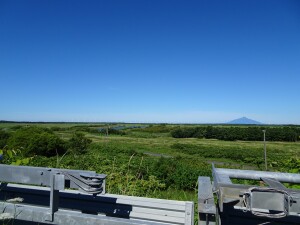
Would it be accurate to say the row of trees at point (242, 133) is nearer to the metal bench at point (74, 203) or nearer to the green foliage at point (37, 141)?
the green foliage at point (37, 141)

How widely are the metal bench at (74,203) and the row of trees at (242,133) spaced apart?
10291 centimetres

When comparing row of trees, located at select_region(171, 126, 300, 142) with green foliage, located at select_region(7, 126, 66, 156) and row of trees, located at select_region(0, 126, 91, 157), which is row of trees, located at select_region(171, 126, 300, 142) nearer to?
row of trees, located at select_region(0, 126, 91, 157)

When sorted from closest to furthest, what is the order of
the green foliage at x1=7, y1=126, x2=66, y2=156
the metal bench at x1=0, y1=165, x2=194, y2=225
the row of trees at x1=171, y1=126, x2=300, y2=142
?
the metal bench at x1=0, y1=165, x2=194, y2=225 → the green foliage at x1=7, y1=126, x2=66, y2=156 → the row of trees at x1=171, y1=126, x2=300, y2=142

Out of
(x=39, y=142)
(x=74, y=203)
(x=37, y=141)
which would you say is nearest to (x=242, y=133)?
(x=39, y=142)

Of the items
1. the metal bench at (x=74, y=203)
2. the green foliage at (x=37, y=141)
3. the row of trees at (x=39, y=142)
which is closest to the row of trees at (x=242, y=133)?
the row of trees at (x=39, y=142)

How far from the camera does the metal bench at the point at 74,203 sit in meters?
2.02

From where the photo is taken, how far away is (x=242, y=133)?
11988cm

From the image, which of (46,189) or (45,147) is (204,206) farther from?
(45,147)

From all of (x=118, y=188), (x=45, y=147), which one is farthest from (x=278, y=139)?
(x=118, y=188)

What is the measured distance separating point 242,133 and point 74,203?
125008mm

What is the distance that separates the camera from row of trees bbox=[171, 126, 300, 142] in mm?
106625

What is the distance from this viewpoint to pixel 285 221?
2.37m

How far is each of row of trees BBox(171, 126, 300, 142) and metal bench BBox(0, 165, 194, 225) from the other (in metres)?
103

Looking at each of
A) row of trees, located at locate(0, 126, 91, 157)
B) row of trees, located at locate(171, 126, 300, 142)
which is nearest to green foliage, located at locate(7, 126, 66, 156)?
row of trees, located at locate(0, 126, 91, 157)
